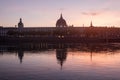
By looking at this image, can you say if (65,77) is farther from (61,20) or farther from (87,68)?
(61,20)

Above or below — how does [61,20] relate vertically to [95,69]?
above

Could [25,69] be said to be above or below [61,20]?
below

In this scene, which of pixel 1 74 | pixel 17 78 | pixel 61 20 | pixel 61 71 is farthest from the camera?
pixel 61 20

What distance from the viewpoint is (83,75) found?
2261cm

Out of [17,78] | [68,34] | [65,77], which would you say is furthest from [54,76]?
[68,34]

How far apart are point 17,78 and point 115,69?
23.9 feet

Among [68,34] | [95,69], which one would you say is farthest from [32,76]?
[68,34]

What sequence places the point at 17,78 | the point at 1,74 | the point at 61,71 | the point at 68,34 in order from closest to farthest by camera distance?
the point at 17,78 → the point at 1,74 → the point at 61,71 → the point at 68,34

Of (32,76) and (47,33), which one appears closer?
(32,76)

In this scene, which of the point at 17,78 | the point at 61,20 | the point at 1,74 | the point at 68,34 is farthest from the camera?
the point at 61,20

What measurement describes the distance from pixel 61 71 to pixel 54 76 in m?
2.34

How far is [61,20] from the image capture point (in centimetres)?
13688

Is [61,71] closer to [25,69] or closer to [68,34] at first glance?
[25,69]

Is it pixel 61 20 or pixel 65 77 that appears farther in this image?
pixel 61 20
